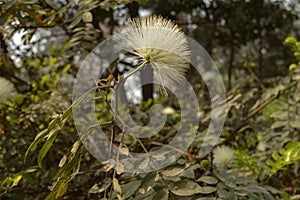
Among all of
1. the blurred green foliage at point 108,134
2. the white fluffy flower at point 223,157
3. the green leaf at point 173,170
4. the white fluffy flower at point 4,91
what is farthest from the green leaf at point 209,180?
the white fluffy flower at point 4,91

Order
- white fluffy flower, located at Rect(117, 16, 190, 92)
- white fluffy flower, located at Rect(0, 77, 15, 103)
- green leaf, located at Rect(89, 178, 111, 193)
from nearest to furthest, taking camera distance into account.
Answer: white fluffy flower, located at Rect(117, 16, 190, 92)
green leaf, located at Rect(89, 178, 111, 193)
white fluffy flower, located at Rect(0, 77, 15, 103)

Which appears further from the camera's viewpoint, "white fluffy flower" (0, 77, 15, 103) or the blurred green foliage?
"white fluffy flower" (0, 77, 15, 103)

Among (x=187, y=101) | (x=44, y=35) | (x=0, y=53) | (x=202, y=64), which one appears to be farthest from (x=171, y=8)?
(x=0, y=53)

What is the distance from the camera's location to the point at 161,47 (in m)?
1.14

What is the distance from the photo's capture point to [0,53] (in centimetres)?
198

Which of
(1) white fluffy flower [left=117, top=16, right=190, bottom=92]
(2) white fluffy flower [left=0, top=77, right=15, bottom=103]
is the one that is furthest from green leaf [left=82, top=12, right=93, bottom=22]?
(1) white fluffy flower [left=117, top=16, right=190, bottom=92]

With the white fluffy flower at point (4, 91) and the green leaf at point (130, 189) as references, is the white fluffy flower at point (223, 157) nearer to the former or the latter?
the green leaf at point (130, 189)

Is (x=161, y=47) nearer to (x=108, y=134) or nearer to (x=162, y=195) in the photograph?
(x=162, y=195)

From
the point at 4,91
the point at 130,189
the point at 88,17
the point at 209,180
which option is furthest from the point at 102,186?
the point at 88,17

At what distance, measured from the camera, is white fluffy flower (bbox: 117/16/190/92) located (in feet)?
3.72

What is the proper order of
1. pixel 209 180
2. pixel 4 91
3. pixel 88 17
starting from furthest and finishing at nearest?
pixel 88 17 < pixel 4 91 < pixel 209 180

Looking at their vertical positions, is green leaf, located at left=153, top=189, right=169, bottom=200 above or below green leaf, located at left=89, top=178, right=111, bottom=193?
below

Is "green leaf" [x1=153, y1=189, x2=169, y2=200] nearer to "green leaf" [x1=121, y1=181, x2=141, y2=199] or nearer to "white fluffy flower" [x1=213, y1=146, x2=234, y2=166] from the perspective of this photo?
"green leaf" [x1=121, y1=181, x2=141, y2=199]

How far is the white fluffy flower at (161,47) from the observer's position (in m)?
1.13
